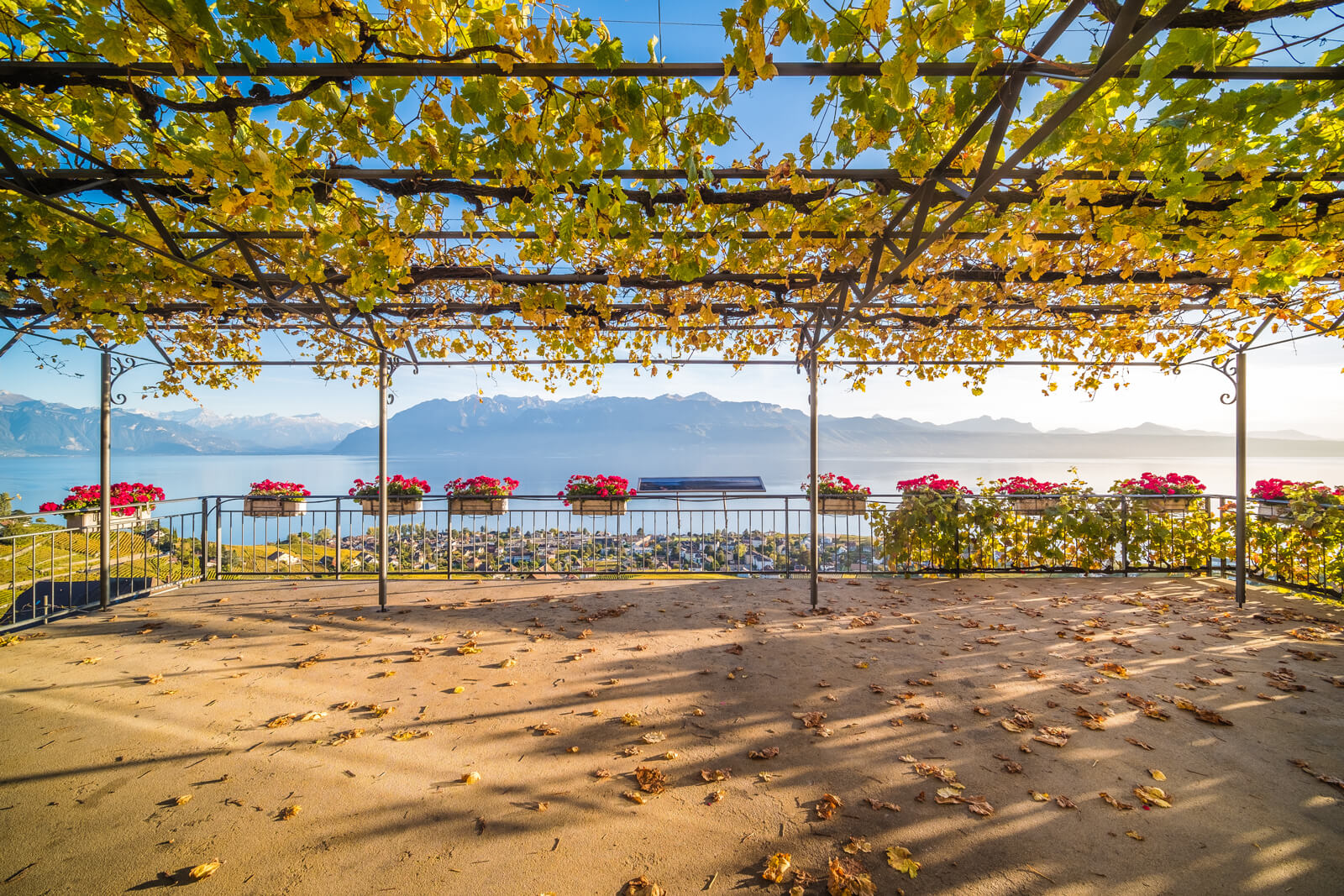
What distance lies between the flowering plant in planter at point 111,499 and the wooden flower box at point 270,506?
934 mm

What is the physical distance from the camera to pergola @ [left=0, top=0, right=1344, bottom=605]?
78.9 inches

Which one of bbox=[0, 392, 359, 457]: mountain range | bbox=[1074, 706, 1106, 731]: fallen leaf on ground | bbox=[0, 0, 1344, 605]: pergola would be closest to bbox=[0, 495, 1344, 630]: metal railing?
bbox=[0, 0, 1344, 605]: pergola

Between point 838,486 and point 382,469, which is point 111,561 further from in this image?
point 838,486

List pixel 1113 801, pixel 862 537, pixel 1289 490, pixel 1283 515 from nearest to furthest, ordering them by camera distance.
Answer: pixel 1113 801, pixel 1283 515, pixel 1289 490, pixel 862 537

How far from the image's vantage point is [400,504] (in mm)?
7039

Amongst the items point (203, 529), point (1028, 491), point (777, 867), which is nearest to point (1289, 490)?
point (1028, 491)

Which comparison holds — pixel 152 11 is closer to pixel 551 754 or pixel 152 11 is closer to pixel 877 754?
pixel 551 754

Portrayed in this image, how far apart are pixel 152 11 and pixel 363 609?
5.36 metres

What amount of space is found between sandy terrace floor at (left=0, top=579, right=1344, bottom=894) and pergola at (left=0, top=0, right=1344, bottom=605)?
1.85 metres

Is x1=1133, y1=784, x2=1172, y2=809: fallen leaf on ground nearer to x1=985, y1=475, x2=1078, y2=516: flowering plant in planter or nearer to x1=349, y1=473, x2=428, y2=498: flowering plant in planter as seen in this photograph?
x1=985, y1=475, x2=1078, y2=516: flowering plant in planter

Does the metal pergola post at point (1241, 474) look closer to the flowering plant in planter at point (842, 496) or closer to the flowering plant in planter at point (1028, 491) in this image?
the flowering plant in planter at point (1028, 491)

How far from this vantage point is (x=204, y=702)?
339 centimetres

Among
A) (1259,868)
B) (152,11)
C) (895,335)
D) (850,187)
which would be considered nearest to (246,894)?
(152,11)

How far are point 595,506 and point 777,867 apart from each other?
519cm
